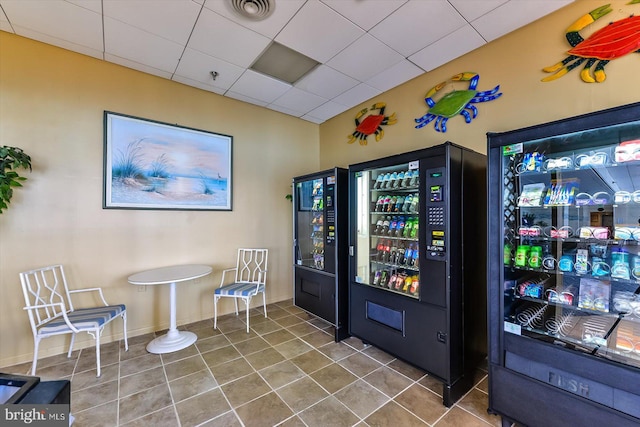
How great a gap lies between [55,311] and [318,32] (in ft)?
12.4

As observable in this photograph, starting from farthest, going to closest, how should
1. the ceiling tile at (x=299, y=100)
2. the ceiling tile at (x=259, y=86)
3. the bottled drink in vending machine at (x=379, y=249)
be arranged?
the ceiling tile at (x=299, y=100) → the ceiling tile at (x=259, y=86) → the bottled drink in vending machine at (x=379, y=249)

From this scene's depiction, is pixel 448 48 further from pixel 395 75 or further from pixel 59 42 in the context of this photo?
pixel 59 42

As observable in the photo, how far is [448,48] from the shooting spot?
8.59ft

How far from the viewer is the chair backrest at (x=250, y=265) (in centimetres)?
389

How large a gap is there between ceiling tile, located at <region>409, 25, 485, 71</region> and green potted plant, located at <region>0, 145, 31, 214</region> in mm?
3863

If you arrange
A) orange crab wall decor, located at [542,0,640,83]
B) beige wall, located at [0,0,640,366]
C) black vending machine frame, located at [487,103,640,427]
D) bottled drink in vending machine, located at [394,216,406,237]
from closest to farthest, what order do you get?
1. black vending machine frame, located at [487,103,640,427]
2. orange crab wall decor, located at [542,0,640,83]
3. beige wall, located at [0,0,640,366]
4. bottled drink in vending machine, located at [394,216,406,237]

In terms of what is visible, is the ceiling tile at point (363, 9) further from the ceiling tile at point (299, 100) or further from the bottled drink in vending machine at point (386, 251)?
the bottled drink in vending machine at point (386, 251)

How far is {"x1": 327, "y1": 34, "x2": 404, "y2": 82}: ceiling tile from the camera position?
8.57ft

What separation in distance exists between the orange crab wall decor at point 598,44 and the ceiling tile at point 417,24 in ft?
2.73

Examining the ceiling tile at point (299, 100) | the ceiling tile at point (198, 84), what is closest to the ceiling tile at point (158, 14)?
the ceiling tile at point (198, 84)

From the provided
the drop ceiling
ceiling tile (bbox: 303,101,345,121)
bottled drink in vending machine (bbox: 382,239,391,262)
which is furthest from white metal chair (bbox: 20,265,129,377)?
ceiling tile (bbox: 303,101,345,121)

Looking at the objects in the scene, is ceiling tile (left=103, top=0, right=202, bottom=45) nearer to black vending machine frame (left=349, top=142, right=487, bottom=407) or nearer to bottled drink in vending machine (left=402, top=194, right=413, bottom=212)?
black vending machine frame (left=349, top=142, right=487, bottom=407)

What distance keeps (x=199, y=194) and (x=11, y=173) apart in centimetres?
165

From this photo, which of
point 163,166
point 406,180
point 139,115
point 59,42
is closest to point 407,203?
point 406,180
